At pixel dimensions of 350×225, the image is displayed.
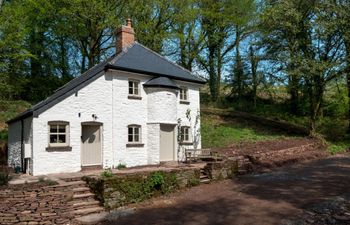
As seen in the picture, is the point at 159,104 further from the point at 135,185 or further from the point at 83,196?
the point at 83,196

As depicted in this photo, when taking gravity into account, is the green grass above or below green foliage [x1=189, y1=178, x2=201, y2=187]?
above

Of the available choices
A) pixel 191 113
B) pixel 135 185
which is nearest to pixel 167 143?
pixel 191 113

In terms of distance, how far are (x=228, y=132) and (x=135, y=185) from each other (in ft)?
49.3

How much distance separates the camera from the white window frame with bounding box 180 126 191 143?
67.0ft

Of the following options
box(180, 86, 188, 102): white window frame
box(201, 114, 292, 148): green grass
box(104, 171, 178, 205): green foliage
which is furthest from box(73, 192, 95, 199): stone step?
box(201, 114, 292, 148): green grass

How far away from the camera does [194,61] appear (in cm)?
3822

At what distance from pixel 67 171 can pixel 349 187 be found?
12.4 metres

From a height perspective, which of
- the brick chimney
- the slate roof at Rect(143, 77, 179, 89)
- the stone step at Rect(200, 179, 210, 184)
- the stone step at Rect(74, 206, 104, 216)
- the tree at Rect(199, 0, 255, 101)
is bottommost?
the stone step at Rect(74, 206, 104, 216)

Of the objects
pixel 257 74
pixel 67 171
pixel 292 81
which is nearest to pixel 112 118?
pixel 67 171

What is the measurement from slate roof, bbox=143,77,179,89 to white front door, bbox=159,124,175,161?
2.25 meters

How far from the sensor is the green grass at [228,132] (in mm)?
24312

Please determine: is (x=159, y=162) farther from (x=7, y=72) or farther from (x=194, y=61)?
(x=194, y=61)

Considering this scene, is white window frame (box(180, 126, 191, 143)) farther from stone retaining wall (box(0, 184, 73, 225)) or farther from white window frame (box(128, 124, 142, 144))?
stone retaining wall (box(0, 184, 73, 225))

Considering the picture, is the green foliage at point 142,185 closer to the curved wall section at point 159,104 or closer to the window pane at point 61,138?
the window pane at point 61,138
